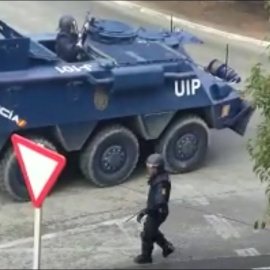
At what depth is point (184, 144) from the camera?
48.2 ft

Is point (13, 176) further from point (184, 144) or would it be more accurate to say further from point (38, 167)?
point (38, 167)

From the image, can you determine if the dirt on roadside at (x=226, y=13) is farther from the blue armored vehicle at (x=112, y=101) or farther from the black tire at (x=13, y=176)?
the black tire at (x=13, y=176)

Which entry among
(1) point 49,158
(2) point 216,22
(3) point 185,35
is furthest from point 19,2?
(1) point 49,158

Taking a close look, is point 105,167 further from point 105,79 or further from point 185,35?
point 185,35

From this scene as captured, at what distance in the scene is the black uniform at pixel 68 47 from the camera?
13773 millimetres

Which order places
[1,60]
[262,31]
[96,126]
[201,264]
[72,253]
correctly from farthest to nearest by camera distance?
1. [262,31]
2. [96,126]
3. [1,60]
4. [72,253]
5. [201,264]

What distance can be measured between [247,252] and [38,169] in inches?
159

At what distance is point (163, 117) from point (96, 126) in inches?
39.1

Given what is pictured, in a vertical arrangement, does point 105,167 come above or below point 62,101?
below

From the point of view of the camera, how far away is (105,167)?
14.0 m

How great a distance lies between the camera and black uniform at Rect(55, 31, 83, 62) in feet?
45.2

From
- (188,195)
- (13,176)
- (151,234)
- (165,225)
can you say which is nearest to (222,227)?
(165,225)

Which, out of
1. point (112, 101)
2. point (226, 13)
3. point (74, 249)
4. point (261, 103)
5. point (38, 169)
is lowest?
point (74, 249)

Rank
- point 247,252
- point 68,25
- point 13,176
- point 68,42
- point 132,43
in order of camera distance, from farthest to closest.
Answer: point 132,43
point 68,25
point 68,42
point 13,176
point 247,252
